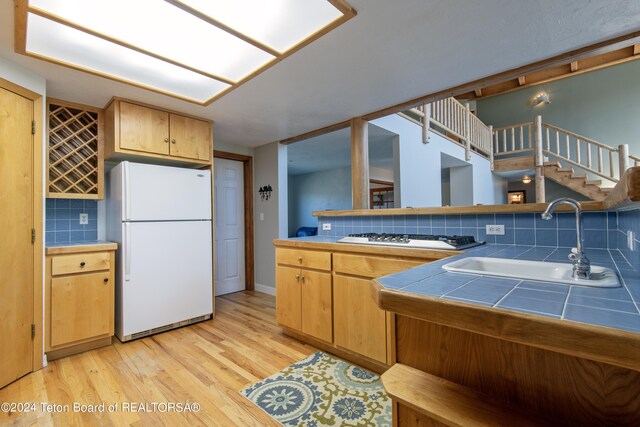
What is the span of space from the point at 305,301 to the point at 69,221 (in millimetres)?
2368

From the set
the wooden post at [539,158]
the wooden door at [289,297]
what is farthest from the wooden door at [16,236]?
the wooden post at [539,158]

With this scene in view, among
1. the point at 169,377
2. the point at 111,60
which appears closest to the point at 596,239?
the point at 169,377

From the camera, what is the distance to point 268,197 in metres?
4.06

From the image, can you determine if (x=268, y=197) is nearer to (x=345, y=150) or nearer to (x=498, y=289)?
(x=345, y=150)

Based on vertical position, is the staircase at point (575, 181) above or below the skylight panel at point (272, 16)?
below

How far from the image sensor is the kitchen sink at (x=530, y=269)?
89 centimetres

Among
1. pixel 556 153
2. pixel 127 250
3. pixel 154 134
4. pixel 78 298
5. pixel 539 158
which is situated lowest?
pixel 78 298

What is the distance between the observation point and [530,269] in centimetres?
123

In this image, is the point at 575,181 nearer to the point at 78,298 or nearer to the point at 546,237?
the point at 546,237

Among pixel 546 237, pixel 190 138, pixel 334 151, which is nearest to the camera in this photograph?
pixel 546 237

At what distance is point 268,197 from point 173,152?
4.86 ft

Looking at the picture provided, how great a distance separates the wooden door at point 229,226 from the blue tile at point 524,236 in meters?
3.46

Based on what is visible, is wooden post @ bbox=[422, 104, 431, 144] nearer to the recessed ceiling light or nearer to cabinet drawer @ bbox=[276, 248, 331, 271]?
cabinet drawer @ bbox=[276, 248, 331, 271]

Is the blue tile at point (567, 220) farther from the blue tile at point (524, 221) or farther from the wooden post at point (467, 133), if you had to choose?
the wooden post at point (467, 133)
